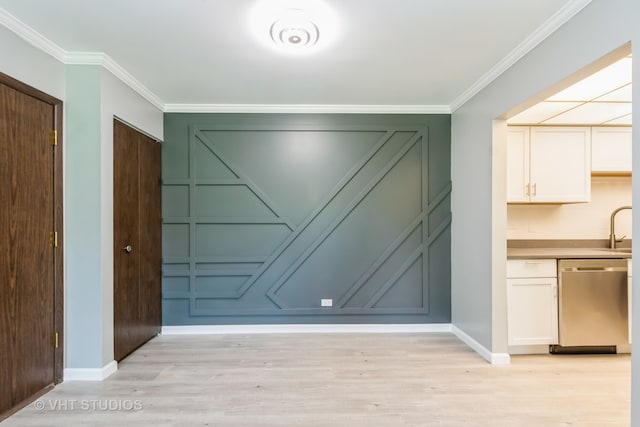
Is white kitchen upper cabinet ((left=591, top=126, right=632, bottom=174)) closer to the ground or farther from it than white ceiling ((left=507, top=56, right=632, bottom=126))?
closer to the ground

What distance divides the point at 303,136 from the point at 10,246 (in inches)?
105

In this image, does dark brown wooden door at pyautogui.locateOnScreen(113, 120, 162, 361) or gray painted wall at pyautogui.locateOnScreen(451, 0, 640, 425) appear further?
dark brown wooden door at pyautogui.locateOnScreen(113, 120, 162, 361)

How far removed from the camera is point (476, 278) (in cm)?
325

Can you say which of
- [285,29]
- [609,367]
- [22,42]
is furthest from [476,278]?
[22,42]

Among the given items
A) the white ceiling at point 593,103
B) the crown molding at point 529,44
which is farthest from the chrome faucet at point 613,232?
the crown molding at point 529,44

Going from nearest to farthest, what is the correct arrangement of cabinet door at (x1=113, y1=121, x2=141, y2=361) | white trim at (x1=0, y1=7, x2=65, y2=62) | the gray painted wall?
the gray painted wall → white trim at (x1=0, y1=7, x2=65, y2=62) → cabinet door at (x1=113, y1=121, x2=141, y2=361)

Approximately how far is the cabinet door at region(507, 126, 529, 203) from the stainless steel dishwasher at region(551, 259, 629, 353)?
31.7 inches

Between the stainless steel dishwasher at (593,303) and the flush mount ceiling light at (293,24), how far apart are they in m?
Answer: 2.88

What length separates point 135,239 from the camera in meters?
3.24

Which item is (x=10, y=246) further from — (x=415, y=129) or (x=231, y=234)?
(x=415, y=129)

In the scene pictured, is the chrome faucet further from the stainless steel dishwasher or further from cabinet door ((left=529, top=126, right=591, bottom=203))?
the stainless steel dishwasher

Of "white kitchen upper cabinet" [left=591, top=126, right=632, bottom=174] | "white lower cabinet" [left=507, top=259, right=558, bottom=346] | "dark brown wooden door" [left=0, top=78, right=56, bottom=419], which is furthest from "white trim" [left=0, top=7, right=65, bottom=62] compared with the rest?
"white kitchen upper cabinet" [left=591, top=126, right=632, bottom=174]

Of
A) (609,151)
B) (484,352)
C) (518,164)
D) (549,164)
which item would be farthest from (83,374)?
(609,151)

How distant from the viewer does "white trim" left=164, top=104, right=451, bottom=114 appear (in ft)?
12.4
